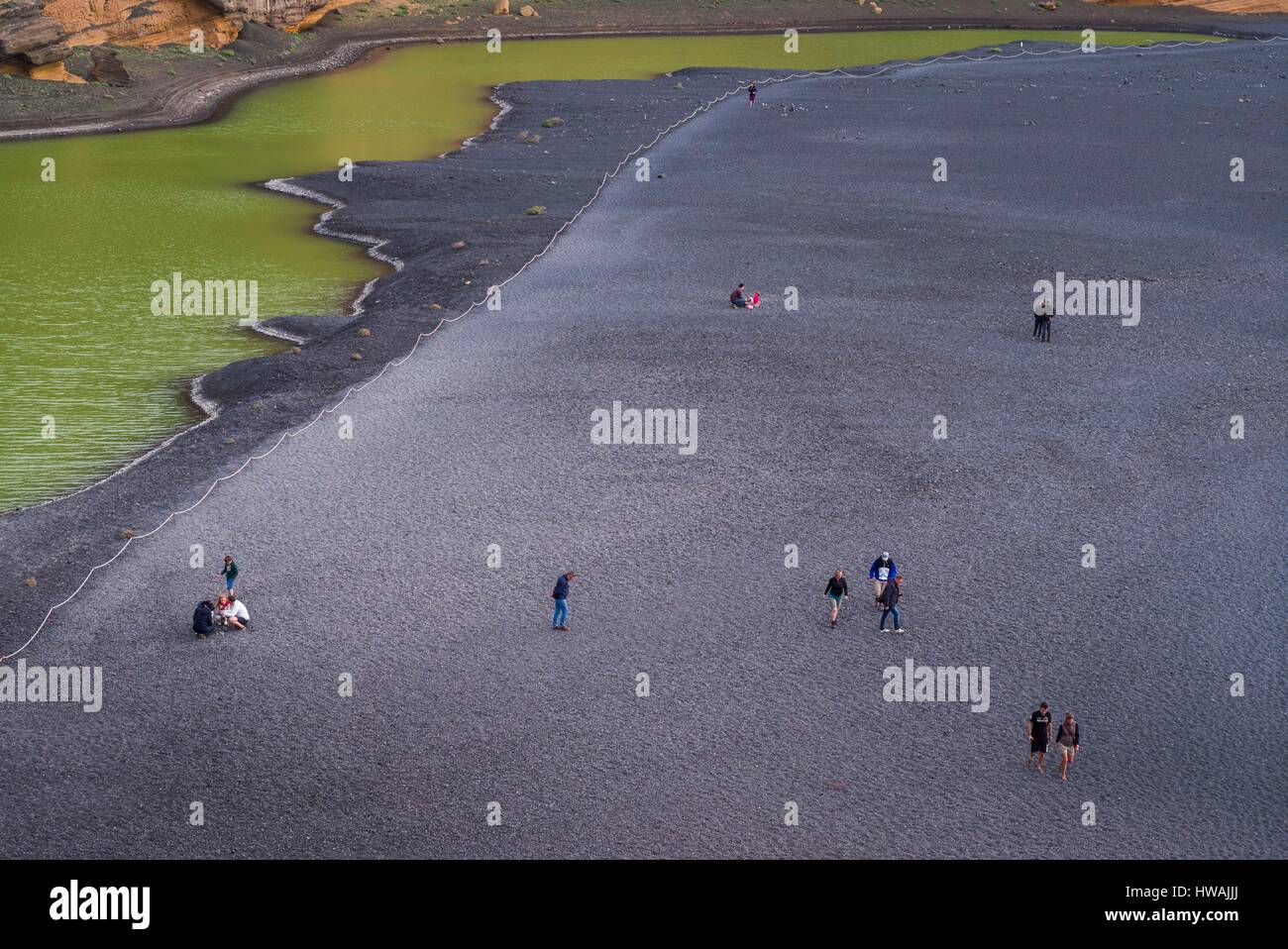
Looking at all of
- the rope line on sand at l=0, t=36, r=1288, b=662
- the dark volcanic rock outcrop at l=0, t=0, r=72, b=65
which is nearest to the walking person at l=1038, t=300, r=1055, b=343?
the rope line on sand at l=0, t=36, r=1288, b=662

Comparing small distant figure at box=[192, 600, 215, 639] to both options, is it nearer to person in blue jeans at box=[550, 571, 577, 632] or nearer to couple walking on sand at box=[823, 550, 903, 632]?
person in blue jeans at box=[550, 571, 577, 632]

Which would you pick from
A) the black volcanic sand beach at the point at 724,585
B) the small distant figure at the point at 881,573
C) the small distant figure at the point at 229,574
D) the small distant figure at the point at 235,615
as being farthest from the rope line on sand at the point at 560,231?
the small distant figure at the point at 881,573

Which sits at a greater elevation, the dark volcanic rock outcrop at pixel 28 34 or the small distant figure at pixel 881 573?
the dark volcanic rock outcrop at pixel 28 34

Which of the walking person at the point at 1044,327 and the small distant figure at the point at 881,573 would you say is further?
the walking person at the point at 1044,327

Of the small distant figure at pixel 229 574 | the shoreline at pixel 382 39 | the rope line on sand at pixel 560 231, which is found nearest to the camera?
the small distant figure at pixel 229 574

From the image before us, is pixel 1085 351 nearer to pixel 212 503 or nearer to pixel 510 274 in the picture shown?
pixel 510 274

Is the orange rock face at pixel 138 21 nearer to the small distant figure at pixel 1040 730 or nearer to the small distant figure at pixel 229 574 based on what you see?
the small distant figure at pixel 229 574
